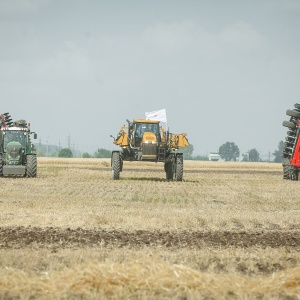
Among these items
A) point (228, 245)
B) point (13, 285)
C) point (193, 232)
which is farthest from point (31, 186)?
point (13, 285)

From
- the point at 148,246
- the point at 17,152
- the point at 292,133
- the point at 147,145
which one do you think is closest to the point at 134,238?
the point at 148,246

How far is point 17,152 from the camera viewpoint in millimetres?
38438

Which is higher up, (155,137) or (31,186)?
(155,137)

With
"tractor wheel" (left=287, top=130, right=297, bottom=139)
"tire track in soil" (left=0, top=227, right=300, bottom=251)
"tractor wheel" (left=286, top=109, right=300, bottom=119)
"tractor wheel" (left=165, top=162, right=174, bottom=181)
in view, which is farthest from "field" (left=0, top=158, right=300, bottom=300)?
"tractor wheel" (left=287, top=130, right=297, bottom=139)

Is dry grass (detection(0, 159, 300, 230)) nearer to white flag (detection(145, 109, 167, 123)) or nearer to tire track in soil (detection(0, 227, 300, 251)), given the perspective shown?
tire track in soil (detection(0, 227, 300, 251))

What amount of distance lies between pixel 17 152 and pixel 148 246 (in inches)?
1038

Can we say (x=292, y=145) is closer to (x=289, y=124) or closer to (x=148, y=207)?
(x=289, y=124)

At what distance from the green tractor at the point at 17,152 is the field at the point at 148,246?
10144 millimetres

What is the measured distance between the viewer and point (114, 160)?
37500 mm

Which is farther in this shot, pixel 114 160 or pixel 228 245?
pixel 114 160

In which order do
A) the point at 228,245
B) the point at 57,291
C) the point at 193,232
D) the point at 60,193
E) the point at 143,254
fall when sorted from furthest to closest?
the point at 60,193
the point at 193,232
the point at 228,245
the point at 143,254
the point at 57,291

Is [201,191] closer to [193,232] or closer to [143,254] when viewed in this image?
[193,232]

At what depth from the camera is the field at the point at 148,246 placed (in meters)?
8.78

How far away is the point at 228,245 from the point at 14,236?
4.24 m
